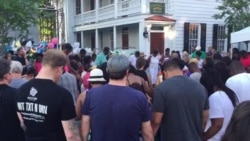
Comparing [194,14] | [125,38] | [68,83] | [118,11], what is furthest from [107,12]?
[68,83]

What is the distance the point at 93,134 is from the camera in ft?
10.2

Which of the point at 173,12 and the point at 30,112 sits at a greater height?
the point at 173,12

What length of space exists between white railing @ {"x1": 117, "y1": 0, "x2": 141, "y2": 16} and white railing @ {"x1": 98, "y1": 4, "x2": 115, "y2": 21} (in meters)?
0.94

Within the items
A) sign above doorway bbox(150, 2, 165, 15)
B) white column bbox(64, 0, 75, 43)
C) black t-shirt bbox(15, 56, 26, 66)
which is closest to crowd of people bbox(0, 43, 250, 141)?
black t-shirt bbox(15, 56, 26, 66)

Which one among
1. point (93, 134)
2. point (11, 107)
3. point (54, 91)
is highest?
point (54, 91)

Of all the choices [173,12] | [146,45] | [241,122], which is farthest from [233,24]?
[241,122]

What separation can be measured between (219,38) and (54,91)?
58.0 feet

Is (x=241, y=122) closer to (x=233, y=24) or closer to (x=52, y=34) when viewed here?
(x=233, y=24)

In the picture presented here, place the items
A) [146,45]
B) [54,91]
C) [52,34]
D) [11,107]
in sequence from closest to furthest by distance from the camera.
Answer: [54,91], [11,107], [146,45], [52,34]

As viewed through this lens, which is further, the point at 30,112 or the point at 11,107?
the point at 11,107

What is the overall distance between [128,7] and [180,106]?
16.1 meters

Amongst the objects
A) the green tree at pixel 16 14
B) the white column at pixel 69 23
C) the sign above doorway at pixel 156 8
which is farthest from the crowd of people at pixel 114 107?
the white column at pixel 69 23

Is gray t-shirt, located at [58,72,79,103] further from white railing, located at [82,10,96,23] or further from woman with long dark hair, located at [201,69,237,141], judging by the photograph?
white railing, located at [82,10,96,23]

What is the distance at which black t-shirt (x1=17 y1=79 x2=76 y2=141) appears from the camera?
288 centimetres
